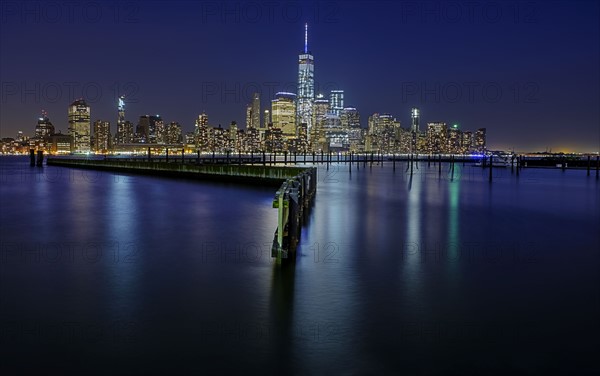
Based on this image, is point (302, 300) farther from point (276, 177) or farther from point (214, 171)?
point (214, 171)

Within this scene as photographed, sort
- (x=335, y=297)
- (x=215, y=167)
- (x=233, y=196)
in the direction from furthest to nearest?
(x=215, y=167) < (x=233, y=196) < (x=335, y=297)

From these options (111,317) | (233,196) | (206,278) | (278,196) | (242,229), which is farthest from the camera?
(233,196)

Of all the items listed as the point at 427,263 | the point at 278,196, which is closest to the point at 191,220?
the point at 278,196

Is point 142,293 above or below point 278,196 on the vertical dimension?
below

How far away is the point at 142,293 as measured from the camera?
10.1 m

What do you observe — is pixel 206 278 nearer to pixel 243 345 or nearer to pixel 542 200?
pixel 243 345

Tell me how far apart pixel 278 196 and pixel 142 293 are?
4198 mm

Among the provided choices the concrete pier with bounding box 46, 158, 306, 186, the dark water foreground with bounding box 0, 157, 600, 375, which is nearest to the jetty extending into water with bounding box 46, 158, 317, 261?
the concrete pier with bounding box 46, 158, 306, 186

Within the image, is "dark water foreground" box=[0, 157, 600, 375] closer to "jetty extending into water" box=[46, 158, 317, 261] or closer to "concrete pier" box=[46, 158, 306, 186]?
"jetty extending into water" box=[46, 158, 317, 261]

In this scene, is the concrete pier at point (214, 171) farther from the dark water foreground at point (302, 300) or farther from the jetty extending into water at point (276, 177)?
the dark water foreground at point (302, 300)

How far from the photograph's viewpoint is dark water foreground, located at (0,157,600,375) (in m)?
6.91

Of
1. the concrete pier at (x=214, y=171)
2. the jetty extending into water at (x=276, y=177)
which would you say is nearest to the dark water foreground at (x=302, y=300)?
the jetty extending into water at (x=276, y=177)

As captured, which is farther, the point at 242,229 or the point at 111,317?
the point at 242,229

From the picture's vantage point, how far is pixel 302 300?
9.66m
